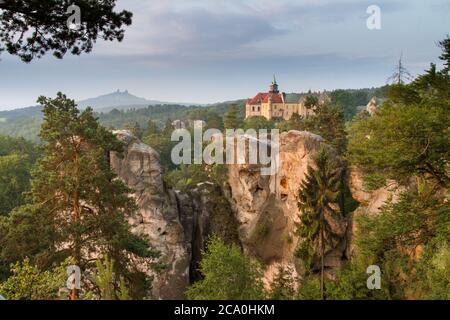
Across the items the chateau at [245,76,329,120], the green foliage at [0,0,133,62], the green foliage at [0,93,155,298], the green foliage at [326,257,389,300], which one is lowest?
the green foliage at [326,257,389,300]

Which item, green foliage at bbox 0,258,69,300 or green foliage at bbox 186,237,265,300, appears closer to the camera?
green foliage at bbox 0,258,69,300

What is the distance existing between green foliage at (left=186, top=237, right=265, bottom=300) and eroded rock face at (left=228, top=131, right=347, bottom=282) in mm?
17298

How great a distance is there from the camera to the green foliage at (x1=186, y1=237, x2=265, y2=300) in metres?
11.0

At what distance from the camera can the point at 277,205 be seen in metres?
32.9

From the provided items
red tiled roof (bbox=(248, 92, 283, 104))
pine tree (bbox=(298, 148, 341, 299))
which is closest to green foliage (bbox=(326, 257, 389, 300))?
pine tree (bbox=(298, 148, 341, 299))

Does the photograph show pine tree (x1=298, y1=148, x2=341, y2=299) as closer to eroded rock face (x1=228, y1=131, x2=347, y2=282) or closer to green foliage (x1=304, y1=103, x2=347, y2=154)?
eroded rock face (x1=228, y1=131, x2=347, y2=282)

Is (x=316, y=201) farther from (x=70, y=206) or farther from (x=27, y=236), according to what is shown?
(x=27, y=236)

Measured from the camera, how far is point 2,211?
3712 cm

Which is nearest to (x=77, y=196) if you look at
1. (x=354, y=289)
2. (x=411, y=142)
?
(x=354, y=289)

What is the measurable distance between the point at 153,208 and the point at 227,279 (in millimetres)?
18686

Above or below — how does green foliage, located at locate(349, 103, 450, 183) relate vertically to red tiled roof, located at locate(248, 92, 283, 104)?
below

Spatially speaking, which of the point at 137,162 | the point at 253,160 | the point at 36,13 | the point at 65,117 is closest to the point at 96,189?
the point at 65,117
